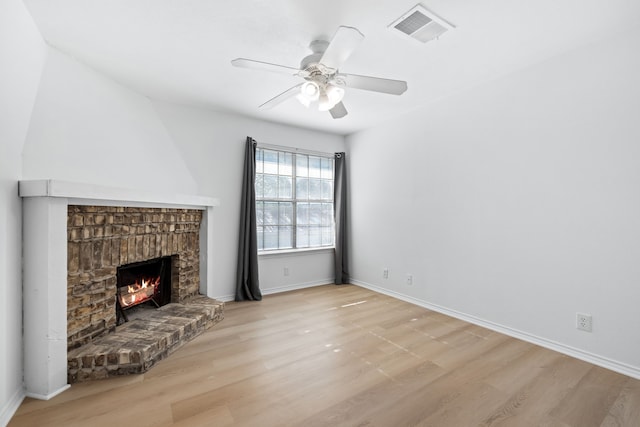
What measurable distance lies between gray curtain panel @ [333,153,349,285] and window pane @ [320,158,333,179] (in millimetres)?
114

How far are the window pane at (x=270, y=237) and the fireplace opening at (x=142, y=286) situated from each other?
1.35m

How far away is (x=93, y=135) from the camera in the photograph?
7.68 ft

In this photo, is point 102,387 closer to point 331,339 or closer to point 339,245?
point 331,339

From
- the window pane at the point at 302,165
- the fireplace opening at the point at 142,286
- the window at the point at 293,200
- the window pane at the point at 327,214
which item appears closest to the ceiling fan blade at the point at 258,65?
the fireplace opening at the point at 142,286

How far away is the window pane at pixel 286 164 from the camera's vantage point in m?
4.31

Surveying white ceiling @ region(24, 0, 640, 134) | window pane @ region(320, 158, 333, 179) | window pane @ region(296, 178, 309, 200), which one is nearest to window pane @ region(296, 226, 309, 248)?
window pane @ region(296, 178, 309, 200)

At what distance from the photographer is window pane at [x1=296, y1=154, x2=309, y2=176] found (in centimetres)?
446

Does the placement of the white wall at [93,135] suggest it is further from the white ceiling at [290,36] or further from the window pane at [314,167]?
the window pane at [314,167]

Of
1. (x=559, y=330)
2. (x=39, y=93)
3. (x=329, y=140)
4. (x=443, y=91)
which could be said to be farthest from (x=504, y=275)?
(x=39, y=93)

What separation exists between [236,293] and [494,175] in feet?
10.7

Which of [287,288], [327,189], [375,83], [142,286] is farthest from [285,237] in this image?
[375,83]

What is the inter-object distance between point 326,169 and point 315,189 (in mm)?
394

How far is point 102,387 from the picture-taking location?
→ 191cm

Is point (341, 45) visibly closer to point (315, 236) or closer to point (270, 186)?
point (270, 186)
